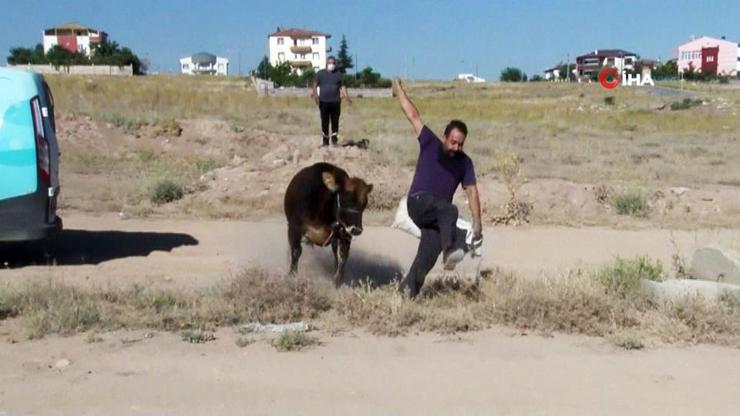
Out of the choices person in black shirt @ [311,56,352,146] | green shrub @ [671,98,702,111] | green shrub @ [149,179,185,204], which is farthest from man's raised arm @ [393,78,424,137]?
green shrub @ [671,98,702,111]

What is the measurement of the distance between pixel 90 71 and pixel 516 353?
82.4m

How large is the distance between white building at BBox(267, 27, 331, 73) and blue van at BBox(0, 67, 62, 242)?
434 ft

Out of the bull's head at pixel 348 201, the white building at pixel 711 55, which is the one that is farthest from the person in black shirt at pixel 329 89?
the white building at pixel 711 55

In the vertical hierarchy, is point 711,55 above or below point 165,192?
above

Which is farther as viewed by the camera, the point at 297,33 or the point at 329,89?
the point at 297,33

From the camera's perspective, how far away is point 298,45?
14250cm

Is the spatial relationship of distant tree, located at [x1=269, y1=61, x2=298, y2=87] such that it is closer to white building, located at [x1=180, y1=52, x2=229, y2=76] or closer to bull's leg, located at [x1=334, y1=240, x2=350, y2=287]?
white building, located at [x1=180, y1=52, x2=229, y2=76]

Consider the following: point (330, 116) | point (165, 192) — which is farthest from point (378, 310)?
point (330, 116)

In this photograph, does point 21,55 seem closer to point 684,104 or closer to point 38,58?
point 38,58

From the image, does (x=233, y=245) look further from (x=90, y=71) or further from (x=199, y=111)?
(x=90, y=71)

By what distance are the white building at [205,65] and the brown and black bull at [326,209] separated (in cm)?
10073

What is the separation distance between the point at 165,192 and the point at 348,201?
898 cm

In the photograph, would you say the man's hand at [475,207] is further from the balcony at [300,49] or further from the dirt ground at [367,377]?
the balcony at [300,49]

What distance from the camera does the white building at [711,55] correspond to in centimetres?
15788
